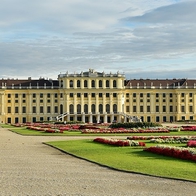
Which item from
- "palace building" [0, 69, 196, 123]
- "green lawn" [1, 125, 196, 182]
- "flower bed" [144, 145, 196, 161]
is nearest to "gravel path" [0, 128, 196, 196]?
"green lawn" [1, 125, 196, 182]

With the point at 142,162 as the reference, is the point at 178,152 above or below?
above

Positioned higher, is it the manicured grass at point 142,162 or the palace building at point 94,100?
the palace building at point 94,100

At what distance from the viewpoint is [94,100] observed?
103m

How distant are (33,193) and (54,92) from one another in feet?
302

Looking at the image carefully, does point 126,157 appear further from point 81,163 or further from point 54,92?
point 54,92

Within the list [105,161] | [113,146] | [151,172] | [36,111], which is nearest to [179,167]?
[151,172]

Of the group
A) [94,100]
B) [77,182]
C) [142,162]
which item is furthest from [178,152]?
[94,100]

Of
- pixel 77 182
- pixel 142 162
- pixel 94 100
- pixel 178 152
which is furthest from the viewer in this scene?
Answer: pixel 94 100

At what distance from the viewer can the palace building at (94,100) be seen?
336 feet

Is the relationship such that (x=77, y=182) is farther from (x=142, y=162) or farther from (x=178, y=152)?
(x=178, y=152)

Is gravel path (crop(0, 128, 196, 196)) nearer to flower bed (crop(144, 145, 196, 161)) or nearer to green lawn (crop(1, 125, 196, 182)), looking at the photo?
green lawn (crop(1, 125, 196, 182))

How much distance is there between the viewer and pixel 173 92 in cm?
10519

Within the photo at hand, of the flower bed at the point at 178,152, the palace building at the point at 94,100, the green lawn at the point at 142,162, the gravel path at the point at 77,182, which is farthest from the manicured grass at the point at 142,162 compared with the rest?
the palace building at the point at 94,100

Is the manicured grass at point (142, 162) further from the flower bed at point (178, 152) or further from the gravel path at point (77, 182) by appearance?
the gravel path at point (77, 182)
